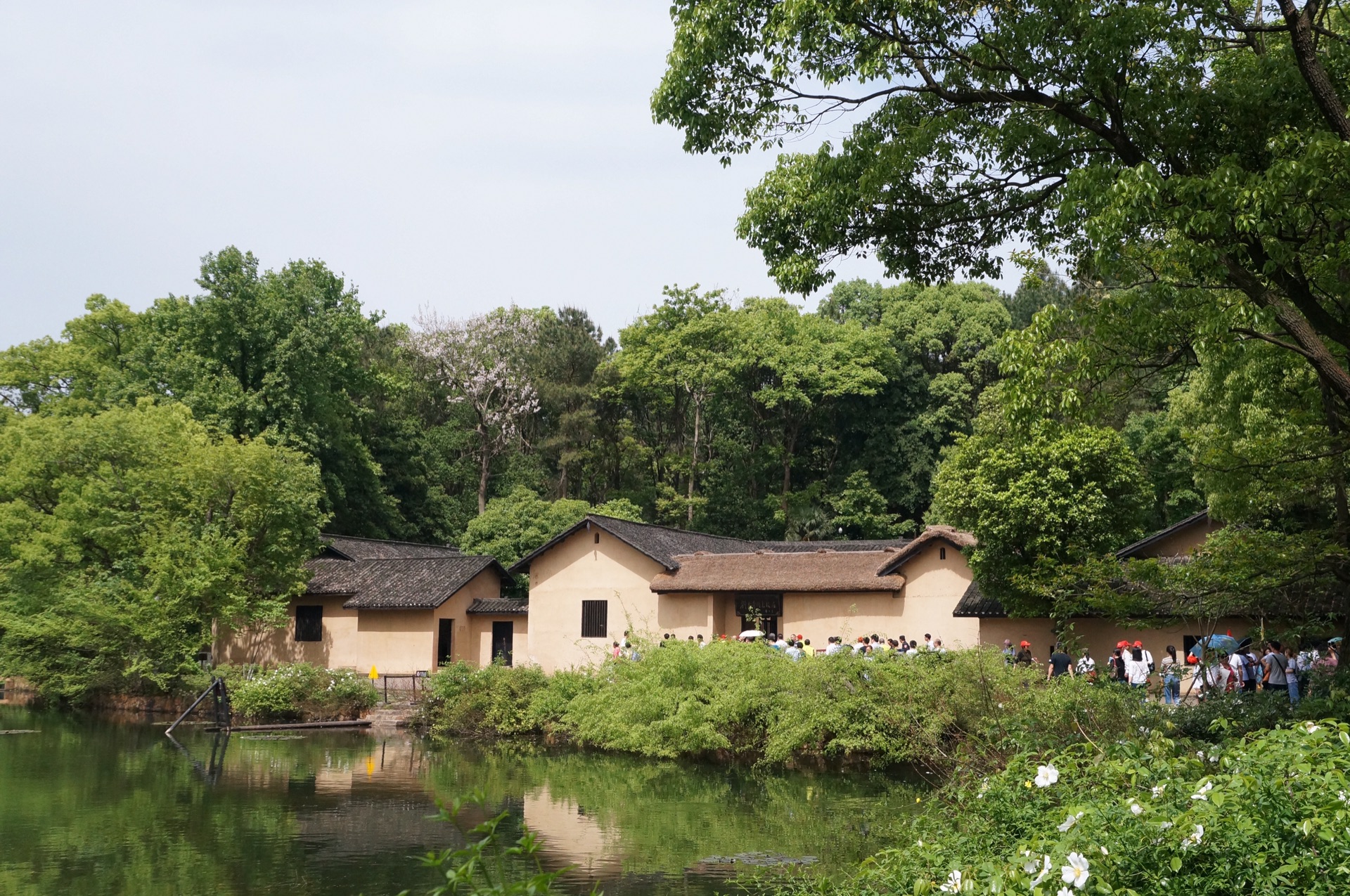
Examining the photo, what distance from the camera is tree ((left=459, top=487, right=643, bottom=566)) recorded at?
40.9m

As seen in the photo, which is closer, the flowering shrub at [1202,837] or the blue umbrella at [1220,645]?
the flowering shrub at [1202,837]

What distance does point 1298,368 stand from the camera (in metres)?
16.0

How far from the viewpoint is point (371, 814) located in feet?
56.7

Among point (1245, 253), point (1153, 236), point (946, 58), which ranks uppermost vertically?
point (946, 58)

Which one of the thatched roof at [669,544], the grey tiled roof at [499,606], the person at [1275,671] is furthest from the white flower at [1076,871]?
the grey tiled roof at [499,606]

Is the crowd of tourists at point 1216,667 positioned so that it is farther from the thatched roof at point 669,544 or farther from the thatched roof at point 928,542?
the thatched roof at point 669,544

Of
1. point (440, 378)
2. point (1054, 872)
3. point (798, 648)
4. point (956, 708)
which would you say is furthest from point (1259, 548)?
point (440, 378)

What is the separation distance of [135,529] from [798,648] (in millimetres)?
18627

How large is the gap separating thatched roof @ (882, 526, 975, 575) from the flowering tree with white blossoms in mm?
23949

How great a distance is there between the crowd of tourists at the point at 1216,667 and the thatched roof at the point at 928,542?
4.64 m

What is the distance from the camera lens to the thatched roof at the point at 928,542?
29.7 meters

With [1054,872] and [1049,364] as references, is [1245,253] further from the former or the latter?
[1054,872]

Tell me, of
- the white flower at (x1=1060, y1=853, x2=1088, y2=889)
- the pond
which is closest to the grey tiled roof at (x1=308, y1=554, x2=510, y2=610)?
the pond

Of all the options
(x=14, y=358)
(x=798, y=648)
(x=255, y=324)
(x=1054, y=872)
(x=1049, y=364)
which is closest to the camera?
(x=1054, y=872)
